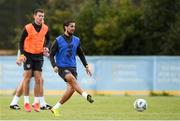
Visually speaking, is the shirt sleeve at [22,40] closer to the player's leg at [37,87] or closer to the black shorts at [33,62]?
the black shorts at [33,62]

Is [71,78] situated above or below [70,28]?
below

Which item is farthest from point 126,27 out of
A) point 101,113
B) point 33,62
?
point 101,113

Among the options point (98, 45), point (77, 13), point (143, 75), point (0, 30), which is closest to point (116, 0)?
point (77, 13)

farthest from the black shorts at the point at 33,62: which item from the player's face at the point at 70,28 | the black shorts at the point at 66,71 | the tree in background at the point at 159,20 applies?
the tree in background at the point at 159,20

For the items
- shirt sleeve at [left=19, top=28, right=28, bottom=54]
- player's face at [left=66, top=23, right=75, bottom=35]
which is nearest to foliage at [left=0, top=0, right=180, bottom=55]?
shirt sleeve at [left=19, top=28, right=28, bottom=54]

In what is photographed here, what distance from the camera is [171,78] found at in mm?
28500

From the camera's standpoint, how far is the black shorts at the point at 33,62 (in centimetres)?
1758

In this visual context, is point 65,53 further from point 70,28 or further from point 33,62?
point 33,62

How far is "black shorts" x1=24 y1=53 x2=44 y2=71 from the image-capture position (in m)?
17.6

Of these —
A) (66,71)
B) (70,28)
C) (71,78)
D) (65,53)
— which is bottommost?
(71,78)

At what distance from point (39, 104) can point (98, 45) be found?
69.4 feet

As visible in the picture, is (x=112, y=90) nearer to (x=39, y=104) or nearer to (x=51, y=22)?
(x=39, y=104)

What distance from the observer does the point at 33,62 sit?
17.7 metres

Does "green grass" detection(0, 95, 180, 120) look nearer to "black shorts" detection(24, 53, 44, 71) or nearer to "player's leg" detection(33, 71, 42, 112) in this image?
"player's leg" detection(33, 71, 42, 112)
